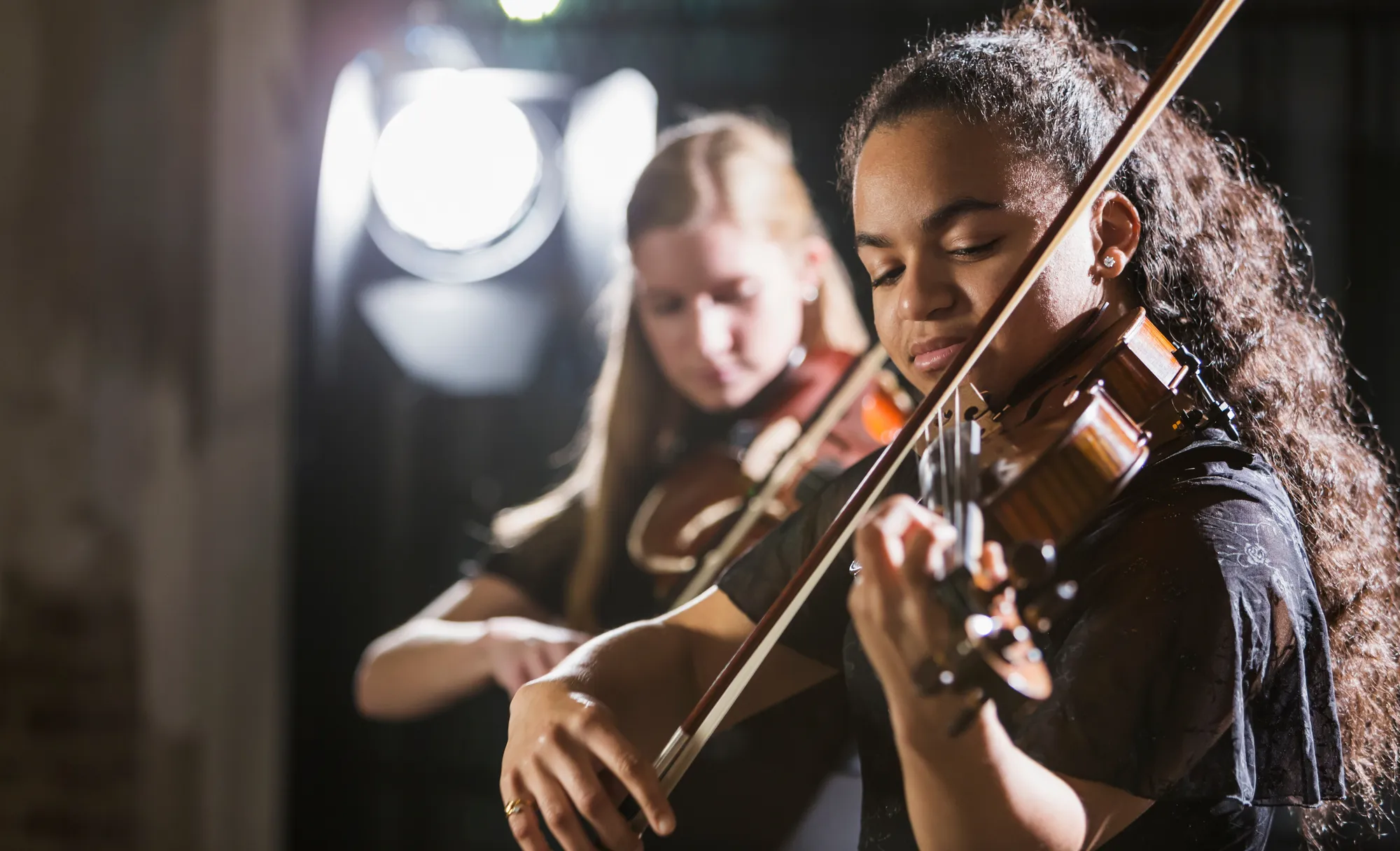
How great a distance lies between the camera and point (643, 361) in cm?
129

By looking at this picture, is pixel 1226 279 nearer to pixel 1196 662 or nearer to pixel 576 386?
pixel 1196 662

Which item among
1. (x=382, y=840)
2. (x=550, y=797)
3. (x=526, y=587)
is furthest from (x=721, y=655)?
(x=382, y=840)

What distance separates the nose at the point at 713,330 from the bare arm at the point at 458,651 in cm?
39

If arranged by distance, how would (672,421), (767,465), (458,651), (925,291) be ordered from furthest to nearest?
(458,651), (672,421), (767,465), (925,291)

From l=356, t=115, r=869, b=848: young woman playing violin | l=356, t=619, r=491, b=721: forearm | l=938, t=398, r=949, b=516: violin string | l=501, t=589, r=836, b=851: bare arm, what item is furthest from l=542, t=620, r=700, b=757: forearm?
l=356, t=619, r=491, b=721: forearm

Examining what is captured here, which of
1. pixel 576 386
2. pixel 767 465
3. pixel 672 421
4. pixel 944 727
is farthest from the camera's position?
pixel 576 386

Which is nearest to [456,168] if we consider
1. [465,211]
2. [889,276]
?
[465,211]

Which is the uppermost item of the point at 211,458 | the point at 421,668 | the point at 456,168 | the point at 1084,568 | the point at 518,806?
the point at 456,168

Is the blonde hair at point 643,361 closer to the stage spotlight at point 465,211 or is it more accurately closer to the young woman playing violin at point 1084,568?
the stage spotlight at point 465,211

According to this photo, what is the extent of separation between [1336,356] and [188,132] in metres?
1.53

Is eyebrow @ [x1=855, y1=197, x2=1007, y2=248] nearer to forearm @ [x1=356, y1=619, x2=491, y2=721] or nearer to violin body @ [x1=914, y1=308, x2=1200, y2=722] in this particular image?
violin body @ [x1=914, y1=308, x2=1200, y2=722]

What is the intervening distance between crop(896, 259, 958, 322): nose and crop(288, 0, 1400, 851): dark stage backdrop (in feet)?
0.35

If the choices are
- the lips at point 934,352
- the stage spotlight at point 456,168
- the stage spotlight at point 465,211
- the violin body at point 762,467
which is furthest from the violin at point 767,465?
the stage spotlight at point 456,168

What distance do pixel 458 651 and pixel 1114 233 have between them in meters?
1.01
